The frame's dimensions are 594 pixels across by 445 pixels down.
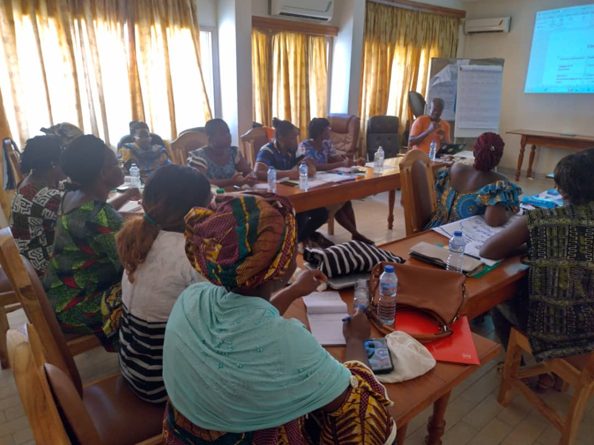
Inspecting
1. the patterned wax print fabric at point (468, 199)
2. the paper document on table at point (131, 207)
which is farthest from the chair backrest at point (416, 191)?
the paper document on table at point (131, 207)

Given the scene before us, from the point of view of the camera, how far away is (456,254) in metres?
1.58

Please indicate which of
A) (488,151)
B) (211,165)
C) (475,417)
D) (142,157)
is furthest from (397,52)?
(475,417)

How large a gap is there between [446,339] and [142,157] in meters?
2.78

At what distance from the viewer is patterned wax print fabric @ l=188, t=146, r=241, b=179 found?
295 centimetres

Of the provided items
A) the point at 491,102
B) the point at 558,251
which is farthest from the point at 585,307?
the point at 491,102

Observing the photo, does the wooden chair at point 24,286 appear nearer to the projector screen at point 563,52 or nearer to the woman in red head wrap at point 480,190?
the woman in red head wrap at point 480,190

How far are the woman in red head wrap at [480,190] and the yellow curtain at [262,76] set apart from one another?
10.4 feet

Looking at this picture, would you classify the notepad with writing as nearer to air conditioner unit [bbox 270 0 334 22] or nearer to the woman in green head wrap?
the woman in green head wrap

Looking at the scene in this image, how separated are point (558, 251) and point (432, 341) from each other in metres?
0.73

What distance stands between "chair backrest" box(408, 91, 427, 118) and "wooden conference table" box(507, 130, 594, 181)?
4.88 feet

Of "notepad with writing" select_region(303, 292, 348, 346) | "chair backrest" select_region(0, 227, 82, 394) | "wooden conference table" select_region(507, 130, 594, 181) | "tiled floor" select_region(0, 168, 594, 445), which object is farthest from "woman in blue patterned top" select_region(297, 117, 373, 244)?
"wooden conference table" select_region(507, 130, 594, 181)

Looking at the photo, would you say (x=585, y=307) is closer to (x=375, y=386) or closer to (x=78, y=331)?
(x=375, y=386)

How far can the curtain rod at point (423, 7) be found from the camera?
5762mm

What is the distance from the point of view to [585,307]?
152cm
